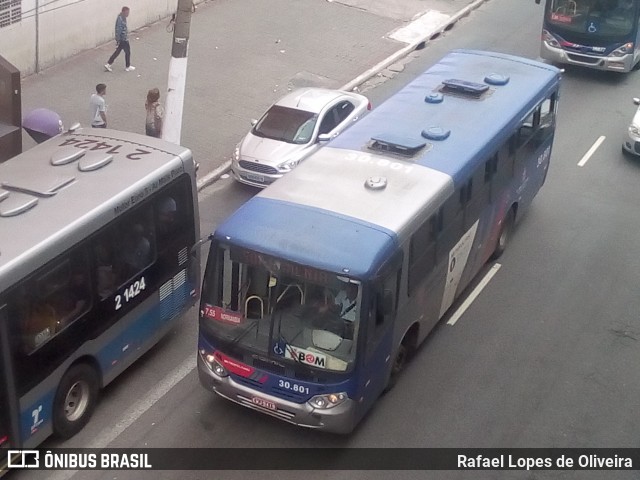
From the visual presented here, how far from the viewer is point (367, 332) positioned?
9.73 metres

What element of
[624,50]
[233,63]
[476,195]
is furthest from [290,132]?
[624,50]

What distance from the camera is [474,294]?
13.8 m

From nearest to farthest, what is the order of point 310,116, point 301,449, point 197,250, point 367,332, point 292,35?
point 367,332
point 301,449
point 197,250
point 310,116
point 292,35

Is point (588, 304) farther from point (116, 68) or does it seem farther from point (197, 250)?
point (116, 68)

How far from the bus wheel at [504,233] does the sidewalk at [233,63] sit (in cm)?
559

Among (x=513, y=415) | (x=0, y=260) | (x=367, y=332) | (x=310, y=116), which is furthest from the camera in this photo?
(x=310, y=116)

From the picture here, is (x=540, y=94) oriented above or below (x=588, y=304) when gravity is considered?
above

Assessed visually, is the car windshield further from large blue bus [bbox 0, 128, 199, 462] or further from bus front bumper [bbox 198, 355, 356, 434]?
bus front bumper [bbox 198, 355, 356, 434]

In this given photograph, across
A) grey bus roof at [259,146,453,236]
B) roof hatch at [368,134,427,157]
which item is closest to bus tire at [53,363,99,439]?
grey bus roof at [259,146,453,236]

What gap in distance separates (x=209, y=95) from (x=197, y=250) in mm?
9163

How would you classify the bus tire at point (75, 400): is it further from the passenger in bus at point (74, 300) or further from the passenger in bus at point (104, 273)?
the passenger in bus at point (104, 273)

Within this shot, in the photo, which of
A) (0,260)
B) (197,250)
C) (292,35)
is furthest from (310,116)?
(0,260)

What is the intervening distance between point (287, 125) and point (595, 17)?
9.21 metres

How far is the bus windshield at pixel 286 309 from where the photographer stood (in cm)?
964
